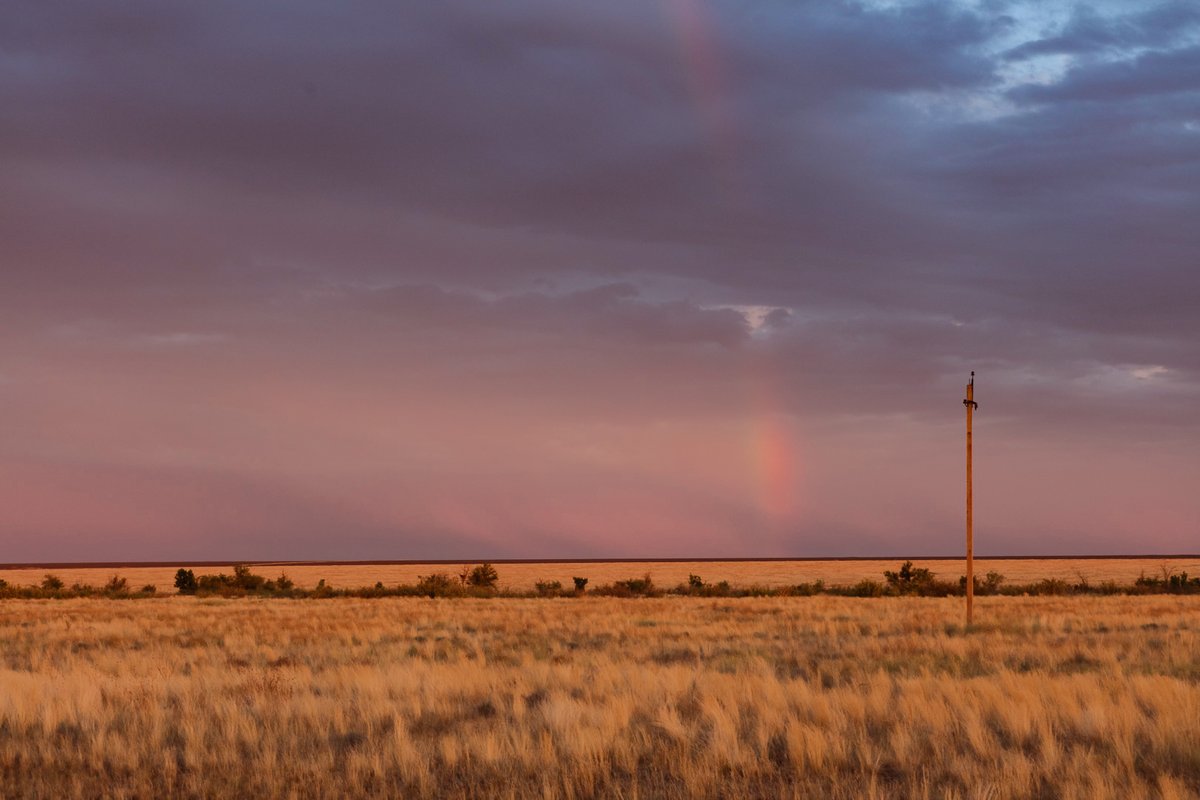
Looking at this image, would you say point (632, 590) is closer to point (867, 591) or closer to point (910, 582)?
point (867, 591)

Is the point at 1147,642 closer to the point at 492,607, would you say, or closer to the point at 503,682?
the point at 503,682

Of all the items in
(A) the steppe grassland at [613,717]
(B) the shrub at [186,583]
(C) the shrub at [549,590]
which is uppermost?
(A) the steppe grassland at [613,717]

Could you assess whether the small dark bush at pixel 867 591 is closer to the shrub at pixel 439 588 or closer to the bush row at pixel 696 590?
the bush row at pixel 696 590

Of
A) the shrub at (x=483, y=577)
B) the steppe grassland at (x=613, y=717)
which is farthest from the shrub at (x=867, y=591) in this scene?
the steppe grassland at (x=613, y=717)

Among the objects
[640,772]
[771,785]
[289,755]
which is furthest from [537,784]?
[289,755]

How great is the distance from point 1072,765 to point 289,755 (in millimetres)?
7613

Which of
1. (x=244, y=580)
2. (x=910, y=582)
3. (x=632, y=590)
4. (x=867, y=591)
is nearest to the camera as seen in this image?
(x=867, y=591)

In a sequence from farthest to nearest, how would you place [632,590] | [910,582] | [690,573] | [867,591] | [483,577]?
[690,573] → [483,577] → [910,582] → [632,590] → [867,591]

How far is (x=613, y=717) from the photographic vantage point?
12.8 metres

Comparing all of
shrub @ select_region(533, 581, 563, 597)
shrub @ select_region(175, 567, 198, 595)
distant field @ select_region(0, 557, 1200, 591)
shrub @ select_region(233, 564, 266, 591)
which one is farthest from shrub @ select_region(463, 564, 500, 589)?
shrub @ select_region(175, 567, 198, 595)

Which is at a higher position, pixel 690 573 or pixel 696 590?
pixel 696 590

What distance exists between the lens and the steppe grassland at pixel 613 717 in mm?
9680

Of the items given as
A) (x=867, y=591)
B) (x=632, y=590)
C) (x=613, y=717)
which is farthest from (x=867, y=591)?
(x=613, y=717)

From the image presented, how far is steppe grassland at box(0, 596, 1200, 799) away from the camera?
9680 millimetres
